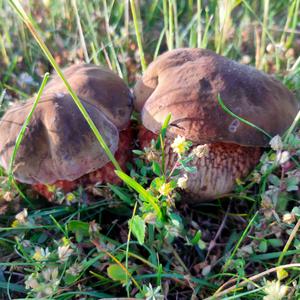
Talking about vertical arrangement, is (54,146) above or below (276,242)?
above

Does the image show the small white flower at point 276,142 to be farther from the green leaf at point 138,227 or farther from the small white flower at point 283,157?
the green leaf at point 138,227

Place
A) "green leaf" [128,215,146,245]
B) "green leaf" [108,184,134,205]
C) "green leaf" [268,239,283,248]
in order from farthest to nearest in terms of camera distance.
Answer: "green leaf" [108,184,134,205], "green leaf" [268,239,283,248], "green leaf" [128,215,146,245]

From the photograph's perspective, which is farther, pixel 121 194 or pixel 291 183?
pixel 121 194

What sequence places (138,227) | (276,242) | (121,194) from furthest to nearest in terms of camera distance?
1. (121,194)
2. (276,242)
3. (138,227)

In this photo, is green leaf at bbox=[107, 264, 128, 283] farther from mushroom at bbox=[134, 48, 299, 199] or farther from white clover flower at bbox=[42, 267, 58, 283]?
→ mushroom at bbox=[134, 48, 299, 199]

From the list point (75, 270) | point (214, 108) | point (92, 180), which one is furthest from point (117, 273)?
point (214, 108)

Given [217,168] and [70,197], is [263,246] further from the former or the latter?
[70,197]

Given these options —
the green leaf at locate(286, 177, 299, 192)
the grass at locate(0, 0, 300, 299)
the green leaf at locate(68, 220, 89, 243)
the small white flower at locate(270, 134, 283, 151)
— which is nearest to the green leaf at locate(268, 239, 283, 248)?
the grass at locate(0, 0, 300, 299)
